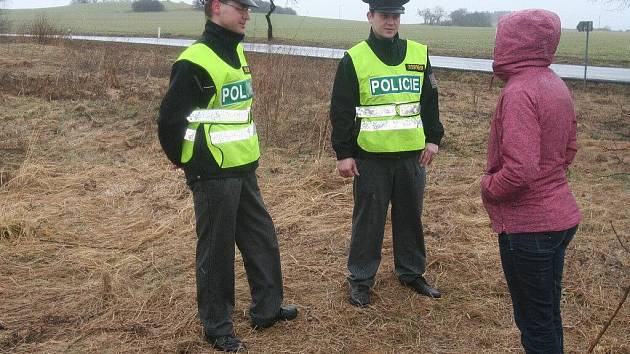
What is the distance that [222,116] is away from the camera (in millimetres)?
3346

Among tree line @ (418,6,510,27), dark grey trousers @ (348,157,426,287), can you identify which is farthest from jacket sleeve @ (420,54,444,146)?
tree line @ (418,6,510,27)

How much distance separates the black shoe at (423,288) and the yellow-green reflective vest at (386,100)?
3.07 feet

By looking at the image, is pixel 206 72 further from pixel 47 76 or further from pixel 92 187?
pixel 47 76

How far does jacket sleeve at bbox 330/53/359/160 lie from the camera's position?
3.93 meters

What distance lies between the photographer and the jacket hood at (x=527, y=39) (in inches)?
100

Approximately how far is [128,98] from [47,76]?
10.6 ft

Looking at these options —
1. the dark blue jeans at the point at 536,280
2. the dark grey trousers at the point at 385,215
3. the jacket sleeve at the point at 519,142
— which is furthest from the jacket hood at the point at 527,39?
the dark grey trousers at the point at 385,215

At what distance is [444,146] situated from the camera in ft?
28.7

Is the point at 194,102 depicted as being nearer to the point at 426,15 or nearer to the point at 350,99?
the point at 350,99

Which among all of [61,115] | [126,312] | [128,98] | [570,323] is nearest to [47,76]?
[128,98]

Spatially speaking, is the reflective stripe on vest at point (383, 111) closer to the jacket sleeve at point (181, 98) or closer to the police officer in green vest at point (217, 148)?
the police officer in green vest at point (217, 148)

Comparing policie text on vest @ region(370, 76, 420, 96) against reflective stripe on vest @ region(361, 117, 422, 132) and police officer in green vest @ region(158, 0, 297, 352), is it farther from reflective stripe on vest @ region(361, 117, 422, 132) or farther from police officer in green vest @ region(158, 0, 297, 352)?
police officer in green vest @ region(158, 0, 297, 352)

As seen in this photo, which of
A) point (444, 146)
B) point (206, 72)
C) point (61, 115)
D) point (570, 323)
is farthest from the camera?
point (61, 115)

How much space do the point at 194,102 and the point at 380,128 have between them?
1208mm
